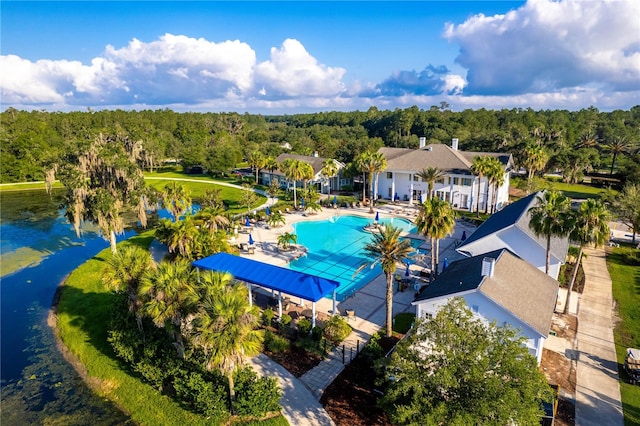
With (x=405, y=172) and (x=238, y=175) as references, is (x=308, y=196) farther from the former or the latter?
(x=238, y=175)

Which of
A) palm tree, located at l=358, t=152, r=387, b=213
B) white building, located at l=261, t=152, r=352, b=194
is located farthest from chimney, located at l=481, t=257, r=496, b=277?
white building, located at l=261, t=152, r=352, b=194

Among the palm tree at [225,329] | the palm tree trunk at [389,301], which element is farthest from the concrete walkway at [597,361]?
the palm tree at [225,329]

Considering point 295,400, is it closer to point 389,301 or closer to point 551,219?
point 389,301

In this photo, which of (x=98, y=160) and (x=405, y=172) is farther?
(x=405, y=172)

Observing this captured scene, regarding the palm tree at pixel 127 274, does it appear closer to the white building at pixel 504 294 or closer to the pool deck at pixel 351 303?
the pool deck at pixel 351 303

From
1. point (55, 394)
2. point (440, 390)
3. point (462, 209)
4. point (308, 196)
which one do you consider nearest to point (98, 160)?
point (55, 394)

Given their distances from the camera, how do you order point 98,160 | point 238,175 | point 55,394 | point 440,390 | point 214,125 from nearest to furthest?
point 440,390 < point 55,394 < point 98,160 < point 238,175 < point 214,125

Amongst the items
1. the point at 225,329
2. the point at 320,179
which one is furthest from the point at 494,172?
the point at 225,329

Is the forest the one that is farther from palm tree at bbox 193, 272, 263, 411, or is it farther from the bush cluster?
palm tree at bbox 193, 272, 263, 411
